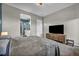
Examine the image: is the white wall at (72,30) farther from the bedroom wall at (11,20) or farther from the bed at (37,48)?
the bedroom wall at (11,20)

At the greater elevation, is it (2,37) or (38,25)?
(38,25)

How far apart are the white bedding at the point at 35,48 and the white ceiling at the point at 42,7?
463mm

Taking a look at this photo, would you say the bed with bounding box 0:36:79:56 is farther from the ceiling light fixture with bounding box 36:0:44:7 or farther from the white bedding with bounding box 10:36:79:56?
the ceiling light fixture with bounding box 36:0:44:7

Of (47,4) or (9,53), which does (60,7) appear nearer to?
(47,4)

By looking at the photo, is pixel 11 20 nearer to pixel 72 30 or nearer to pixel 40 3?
pixel 40 3

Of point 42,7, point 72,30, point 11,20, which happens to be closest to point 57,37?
point 72,30

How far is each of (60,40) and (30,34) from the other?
0.49 metres

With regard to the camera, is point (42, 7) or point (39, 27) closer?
point (42, 7)

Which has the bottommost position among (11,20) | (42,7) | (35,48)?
(35,48)

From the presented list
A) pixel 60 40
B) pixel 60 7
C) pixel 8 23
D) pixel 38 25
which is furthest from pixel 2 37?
pixel 60 7

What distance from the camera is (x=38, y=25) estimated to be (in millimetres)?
1698

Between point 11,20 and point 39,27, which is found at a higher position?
point 11,20

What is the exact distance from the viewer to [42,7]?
5.15ft

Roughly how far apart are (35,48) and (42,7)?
0.65 meters
